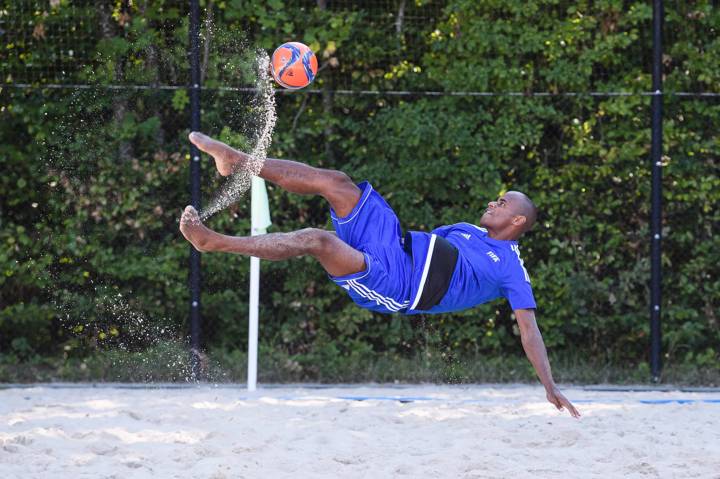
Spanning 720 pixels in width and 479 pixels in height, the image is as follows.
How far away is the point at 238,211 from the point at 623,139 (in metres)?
2.72

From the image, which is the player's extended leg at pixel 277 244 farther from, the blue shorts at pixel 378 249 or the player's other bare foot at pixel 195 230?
the blue shorts at pixel 378 249

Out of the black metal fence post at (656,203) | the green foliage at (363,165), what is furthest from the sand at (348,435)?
the green foliage at (363,165)

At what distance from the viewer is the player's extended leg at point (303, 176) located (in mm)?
4688

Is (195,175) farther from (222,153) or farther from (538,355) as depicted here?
(538,355)

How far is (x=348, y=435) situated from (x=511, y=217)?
131 cm

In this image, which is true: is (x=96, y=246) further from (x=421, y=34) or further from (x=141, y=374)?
(x=421, y=34)

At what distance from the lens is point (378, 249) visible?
465cm

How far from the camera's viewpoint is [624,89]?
721cm

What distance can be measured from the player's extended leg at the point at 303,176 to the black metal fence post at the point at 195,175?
2.04m

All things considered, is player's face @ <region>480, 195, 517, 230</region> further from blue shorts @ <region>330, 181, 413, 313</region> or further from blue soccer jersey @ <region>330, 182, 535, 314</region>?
blue shorts @ <region>330, 181, 413, 313</region>

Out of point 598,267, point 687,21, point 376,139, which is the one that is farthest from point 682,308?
point 376,139

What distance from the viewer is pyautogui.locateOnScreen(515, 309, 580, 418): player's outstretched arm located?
4.34m

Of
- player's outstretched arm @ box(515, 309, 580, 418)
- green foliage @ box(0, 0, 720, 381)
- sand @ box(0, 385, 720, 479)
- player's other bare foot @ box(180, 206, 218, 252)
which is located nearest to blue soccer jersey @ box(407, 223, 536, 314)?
player's outstretched arm @ box(515, 309, 580, 418)

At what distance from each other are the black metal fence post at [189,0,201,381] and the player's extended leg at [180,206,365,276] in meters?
2.62
